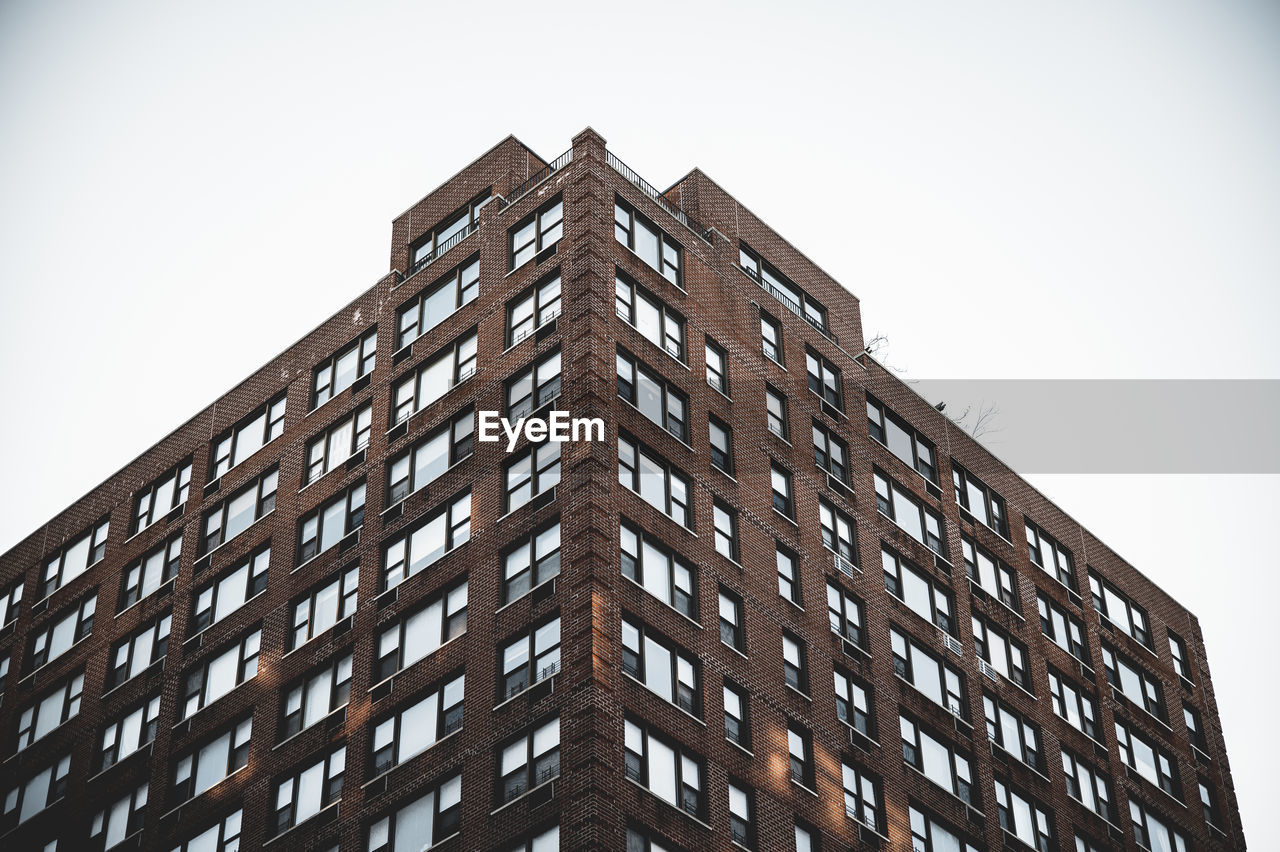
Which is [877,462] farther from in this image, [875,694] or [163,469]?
[163,469]

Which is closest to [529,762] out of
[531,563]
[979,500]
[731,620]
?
[531,563]

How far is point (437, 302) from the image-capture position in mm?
67625

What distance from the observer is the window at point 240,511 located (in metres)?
68.6

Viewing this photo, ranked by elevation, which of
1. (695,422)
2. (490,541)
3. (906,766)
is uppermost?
(695,422)

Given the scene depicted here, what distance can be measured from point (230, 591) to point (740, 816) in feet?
70.1

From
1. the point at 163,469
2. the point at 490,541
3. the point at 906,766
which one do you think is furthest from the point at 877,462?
the point at 163,469

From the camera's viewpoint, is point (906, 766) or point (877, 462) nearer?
point (906, 766)

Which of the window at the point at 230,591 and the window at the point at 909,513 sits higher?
the window at the point at 909,513

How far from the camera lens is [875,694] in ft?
203

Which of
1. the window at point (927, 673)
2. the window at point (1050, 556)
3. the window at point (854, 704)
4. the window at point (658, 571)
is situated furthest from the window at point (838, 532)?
the window at point (1050, 556)

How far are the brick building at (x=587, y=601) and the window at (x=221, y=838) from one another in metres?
0.17

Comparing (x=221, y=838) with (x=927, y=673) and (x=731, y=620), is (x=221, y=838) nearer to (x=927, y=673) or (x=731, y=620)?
(x=731, y=620)

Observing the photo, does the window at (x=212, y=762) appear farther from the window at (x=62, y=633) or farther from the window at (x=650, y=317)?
the window at (x=650, y=317)

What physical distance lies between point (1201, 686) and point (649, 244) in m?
30.6
